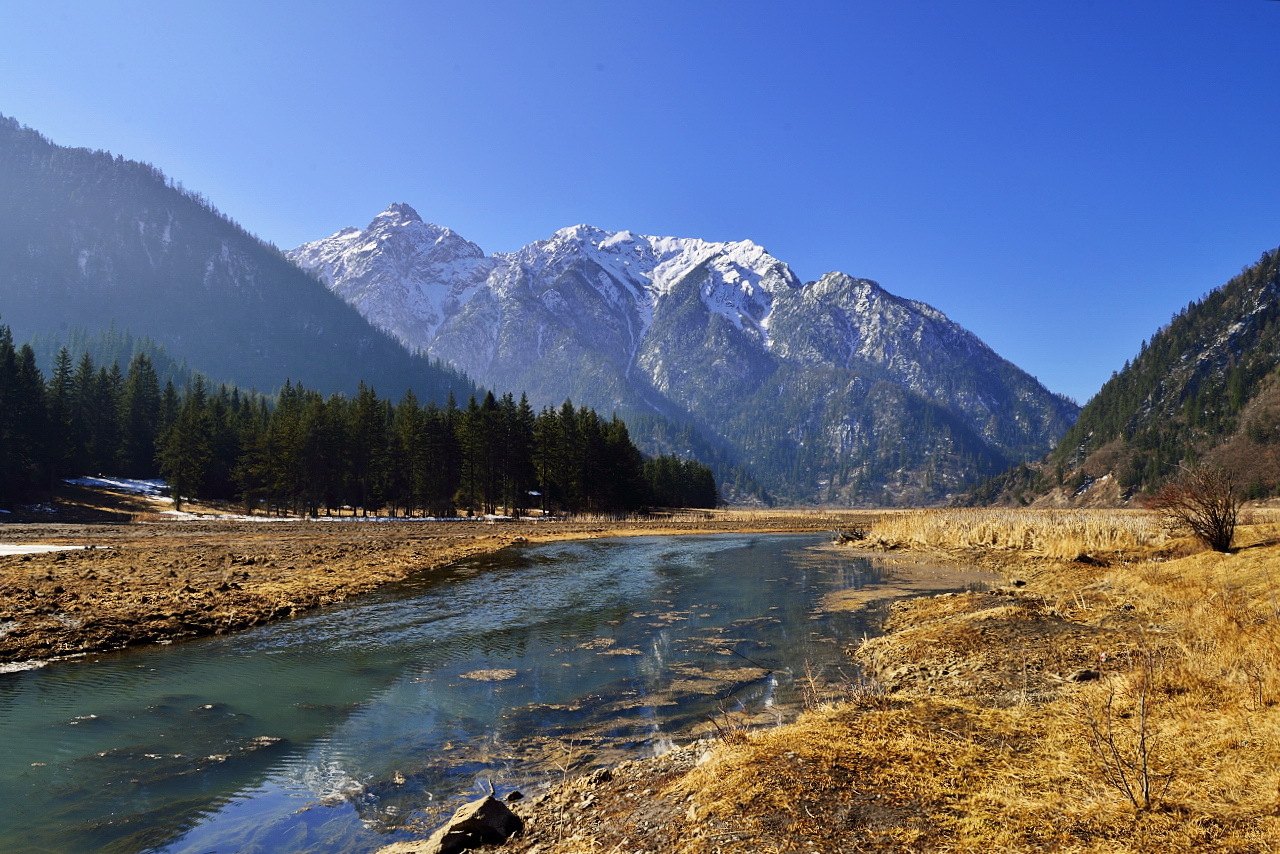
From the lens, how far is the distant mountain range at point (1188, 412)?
126m

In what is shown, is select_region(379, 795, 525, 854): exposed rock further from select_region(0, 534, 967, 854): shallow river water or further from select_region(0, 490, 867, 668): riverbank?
select_region(0, 490, 867, 668): riverbank

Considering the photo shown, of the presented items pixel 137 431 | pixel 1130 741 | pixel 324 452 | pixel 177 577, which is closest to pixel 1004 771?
pixel 1130 741

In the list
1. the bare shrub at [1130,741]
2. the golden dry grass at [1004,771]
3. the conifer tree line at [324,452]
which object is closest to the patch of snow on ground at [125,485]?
the conifer tree line at [324,452]

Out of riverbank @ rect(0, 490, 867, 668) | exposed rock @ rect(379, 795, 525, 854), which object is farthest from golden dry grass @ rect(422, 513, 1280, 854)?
riverbank @ rect(0, 490, 867, 668)

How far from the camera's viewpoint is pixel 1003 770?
6438mm

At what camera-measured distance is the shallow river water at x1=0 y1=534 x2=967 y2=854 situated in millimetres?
8422

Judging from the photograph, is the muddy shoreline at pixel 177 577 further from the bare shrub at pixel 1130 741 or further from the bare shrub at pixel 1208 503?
the bare shrub at pixel 1208 503

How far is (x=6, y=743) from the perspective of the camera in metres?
10.6

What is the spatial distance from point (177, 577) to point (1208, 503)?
38.2 meters

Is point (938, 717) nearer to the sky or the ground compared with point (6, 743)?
nearer to the sky

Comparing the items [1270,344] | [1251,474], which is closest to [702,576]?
[1251,474]

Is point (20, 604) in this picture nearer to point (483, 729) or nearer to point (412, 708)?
point (412, 708)

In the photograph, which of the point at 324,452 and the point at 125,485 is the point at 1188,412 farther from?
the point at 125,485

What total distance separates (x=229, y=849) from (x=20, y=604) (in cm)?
1718
